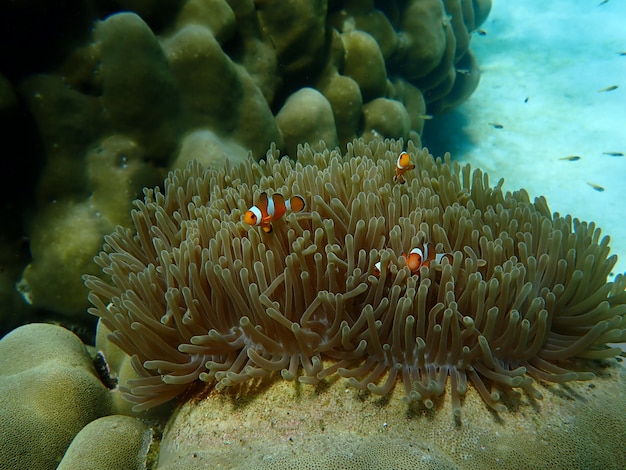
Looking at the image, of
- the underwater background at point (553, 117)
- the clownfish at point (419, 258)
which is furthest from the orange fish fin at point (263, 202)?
the underwater background at point (553, 117)

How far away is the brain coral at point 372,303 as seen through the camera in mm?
2002

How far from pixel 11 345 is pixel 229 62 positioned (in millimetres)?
2690

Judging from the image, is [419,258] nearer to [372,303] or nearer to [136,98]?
[372,303]

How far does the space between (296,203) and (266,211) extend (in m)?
0.20

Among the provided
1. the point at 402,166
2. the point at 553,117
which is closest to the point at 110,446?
the point at 402,166

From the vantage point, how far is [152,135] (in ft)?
11.4

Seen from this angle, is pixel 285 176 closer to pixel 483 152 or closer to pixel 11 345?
pixel 11 345

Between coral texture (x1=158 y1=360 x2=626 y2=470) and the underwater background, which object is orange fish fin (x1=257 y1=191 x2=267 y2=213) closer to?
coral texture (x1=158 y1=360 x2=626 y2=470)

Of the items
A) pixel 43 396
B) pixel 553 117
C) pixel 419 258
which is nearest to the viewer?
pixel 419 258

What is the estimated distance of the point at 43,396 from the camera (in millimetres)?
2404

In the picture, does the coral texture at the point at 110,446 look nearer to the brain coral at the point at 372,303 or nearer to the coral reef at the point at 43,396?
the coral reef at the point at 43,396

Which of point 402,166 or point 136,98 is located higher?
point 402,166

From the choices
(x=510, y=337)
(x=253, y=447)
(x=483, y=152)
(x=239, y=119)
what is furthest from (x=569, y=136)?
(x=253, y=447)

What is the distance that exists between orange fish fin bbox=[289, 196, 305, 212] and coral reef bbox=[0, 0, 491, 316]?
4.52ft
